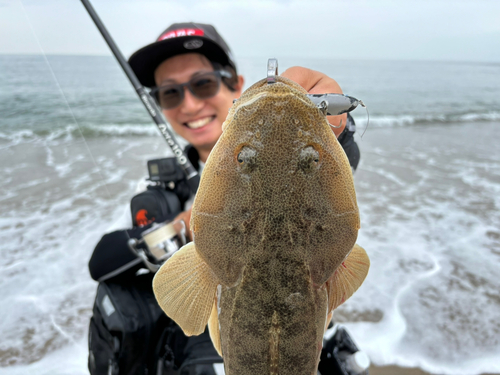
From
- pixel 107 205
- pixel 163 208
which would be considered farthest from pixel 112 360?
pixel 107 205

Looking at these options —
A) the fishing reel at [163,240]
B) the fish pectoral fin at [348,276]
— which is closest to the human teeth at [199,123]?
the fishing reel at [163,240]

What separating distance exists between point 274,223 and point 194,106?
244 cm

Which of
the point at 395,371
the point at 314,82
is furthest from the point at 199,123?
the point at 395,371

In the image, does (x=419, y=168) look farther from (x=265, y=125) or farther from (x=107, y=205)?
(x=265, y=125)

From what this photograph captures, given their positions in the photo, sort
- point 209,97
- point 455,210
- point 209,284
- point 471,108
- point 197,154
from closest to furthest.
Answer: point 209,284 → point 209,97 → point 197,154 → point 455,210 → point 471,108

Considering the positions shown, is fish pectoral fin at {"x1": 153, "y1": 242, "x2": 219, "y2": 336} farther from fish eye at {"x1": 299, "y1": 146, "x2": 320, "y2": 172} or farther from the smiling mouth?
the smiling mouth

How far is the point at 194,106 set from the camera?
11.0 feet

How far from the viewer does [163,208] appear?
3023 mm

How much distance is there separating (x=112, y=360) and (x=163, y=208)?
137 centimetres

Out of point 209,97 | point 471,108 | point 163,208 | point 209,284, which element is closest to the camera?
point 209,284

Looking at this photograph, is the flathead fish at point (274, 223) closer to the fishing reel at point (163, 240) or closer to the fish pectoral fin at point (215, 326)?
the fish pectoral fin at point (215, 326)

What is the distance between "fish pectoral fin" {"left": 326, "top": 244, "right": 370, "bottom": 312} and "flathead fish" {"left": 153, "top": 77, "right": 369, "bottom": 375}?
5.0 inches

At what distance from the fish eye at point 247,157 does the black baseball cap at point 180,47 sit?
2.31 m

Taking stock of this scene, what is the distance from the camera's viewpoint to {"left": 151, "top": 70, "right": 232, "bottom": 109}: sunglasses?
A: 3.28m
